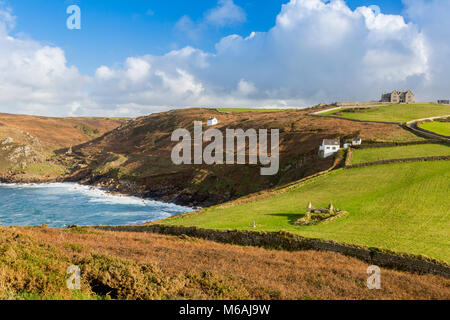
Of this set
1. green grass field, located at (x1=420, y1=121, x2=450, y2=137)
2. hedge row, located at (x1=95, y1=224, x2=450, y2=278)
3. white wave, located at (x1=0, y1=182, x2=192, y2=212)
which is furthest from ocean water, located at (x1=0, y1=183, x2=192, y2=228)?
green grass field, located at (x1=420, y1=121, x2=450, y2=137)

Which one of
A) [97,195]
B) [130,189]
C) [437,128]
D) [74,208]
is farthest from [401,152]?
[97,195]

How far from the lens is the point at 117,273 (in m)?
10.9

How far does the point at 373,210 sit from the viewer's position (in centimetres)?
2703

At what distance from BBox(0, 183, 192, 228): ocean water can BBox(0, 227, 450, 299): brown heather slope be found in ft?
124

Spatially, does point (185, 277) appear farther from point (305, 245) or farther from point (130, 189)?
point (130, 189)

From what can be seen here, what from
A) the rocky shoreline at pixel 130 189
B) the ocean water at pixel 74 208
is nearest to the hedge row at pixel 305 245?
the ocean water at pixel 74 208

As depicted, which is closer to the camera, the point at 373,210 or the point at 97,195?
Answer: the point at 373,210

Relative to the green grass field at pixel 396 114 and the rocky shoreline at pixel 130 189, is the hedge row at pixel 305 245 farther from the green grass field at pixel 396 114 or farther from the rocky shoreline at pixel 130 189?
the green grass field at pixel 396 114

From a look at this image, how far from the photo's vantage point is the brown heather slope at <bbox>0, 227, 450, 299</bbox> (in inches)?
386

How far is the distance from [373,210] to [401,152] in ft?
89.6

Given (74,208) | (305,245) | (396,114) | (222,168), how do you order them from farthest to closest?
(396,114) < (222,168) < (74,208) < (305,245)
